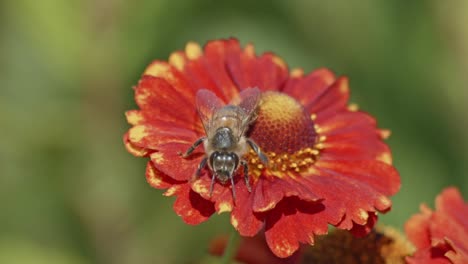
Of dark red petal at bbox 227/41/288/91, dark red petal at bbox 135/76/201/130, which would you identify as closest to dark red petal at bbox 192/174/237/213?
dark red petal at bbox 135/76/201/130

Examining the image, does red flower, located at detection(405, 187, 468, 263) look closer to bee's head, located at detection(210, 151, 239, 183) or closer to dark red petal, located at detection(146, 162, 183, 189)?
bee's head, located at detection(210, 151, 239, 183)

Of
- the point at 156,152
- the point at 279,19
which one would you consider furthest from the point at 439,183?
the point at 156,152

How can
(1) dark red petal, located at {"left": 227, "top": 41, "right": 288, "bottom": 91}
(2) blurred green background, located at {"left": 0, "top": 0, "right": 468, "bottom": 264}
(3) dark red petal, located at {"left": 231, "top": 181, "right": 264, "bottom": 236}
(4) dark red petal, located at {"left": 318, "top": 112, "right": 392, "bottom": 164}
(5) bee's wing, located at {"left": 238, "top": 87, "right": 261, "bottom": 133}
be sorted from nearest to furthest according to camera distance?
(3) dark red petal, located at {"left": 231, "top": 181, "right": 264, "bottom": 236}, (5) bee's wing, located at {"left": 238, "top": 87, "right": 261, "bottom": 133}, (4) dark red petal, located at {"left": 318, "top": 112, "right": 392, "bottom": 164}, (1) dark red petal, located at {"left": 227, "top": 41, "right": 288, "bottom": 91}, (2) blurred green background, located at {"left": 0, "top": 0, "right": 468, "bottom": 264}

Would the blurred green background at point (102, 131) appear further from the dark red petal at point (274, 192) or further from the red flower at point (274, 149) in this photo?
the dark red petal at point (274, 192)

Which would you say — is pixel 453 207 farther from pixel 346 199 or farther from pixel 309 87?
pixel 309 87

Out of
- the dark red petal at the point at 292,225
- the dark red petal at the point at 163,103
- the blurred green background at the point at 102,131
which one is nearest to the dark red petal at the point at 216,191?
the dark red petal at the point at 292,225

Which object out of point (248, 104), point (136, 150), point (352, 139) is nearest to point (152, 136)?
point (136, 150)

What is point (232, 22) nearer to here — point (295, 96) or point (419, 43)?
point (419, 43)
